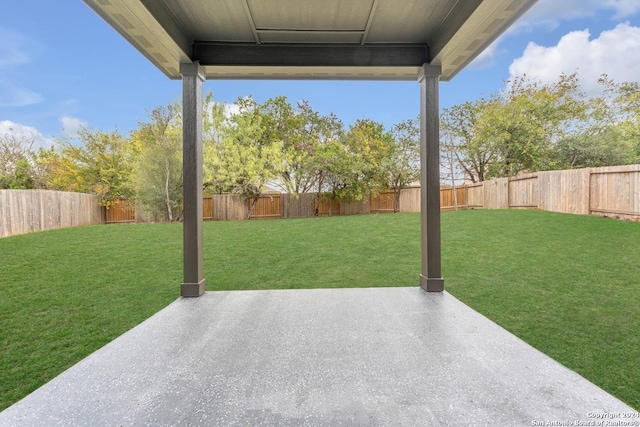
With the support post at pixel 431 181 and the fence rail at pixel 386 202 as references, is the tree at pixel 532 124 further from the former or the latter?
the support post at pixel 431 181

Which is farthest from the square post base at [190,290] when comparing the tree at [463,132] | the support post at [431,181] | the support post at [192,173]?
the tree at [463,132]

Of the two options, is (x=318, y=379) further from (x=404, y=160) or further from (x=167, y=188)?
(x=404, y=160)

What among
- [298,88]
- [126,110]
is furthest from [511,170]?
[126,110]

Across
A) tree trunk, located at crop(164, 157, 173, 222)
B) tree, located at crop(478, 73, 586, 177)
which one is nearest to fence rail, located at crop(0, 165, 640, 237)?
tree trunk, located at crop(164, 157, 173, 222)

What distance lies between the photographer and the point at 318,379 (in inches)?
66.2

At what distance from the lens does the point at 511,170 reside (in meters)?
13.1

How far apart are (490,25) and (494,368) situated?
248cm

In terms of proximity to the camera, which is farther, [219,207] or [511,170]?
[511,170]

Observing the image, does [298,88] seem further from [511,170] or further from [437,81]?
[437,81]

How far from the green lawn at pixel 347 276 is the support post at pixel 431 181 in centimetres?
58

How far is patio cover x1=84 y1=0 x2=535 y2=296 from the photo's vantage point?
2617 mm

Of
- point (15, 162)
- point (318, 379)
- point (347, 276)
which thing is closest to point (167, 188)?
point (15, 162)

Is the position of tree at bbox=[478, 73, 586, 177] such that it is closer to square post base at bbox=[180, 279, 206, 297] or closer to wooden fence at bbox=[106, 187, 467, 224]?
wooden fence at bbox=[106, 187, 467, 224]

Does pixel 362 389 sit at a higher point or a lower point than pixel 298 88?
lower
